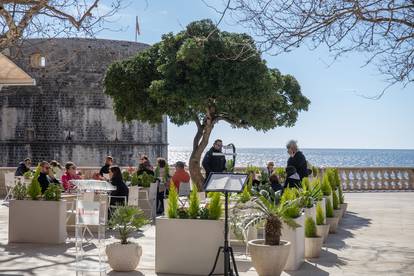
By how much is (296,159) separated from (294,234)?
4100mm

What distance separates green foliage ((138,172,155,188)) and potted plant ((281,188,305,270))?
6105mm

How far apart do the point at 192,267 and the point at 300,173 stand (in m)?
4.70

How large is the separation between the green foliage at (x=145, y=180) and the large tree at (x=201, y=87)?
13.1 ft

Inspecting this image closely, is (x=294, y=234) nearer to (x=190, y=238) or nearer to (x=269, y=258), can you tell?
(x=269, y=258)

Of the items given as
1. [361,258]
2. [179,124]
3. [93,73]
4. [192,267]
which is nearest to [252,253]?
[192,267]

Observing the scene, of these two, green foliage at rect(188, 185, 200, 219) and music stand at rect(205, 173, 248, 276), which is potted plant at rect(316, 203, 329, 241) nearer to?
green foliage at rect(188, 185, 200, 219)

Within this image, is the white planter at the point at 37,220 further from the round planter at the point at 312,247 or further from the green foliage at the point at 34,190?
the round planter at the point at 312,247

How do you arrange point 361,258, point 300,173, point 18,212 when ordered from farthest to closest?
point 300,173
point 18,212
point 361,258

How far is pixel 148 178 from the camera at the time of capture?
1334cm

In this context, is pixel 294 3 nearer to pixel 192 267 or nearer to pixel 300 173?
pixel 192 267

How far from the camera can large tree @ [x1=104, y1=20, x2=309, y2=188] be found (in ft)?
55.1

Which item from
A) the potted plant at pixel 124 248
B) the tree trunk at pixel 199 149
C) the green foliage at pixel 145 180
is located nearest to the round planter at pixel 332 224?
the green foliage at pixel 145 180

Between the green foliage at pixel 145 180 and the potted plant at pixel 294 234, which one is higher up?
the green foliage at pixel 145 180

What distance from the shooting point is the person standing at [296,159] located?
10916 millimetres
